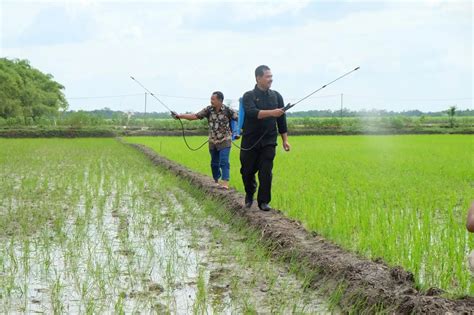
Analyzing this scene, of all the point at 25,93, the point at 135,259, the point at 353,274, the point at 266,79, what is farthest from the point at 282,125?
the point at 25,93

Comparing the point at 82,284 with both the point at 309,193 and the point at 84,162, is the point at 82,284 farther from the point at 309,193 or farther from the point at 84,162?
the point at 84,162

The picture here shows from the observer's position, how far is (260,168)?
650 centimetres

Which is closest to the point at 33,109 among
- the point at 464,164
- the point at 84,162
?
the point at 84,162

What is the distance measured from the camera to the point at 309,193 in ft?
26.3

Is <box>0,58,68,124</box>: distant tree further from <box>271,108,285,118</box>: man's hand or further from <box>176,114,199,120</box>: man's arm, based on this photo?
<box>271,108,285,118</box>: man's hand

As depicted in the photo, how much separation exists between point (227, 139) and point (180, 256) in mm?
3685

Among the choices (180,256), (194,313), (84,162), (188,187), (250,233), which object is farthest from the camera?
(84,162)

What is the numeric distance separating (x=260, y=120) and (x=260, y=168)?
483 millimetres

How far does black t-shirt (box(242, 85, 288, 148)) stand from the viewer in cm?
630

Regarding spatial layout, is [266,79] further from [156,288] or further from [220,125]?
[156,288]

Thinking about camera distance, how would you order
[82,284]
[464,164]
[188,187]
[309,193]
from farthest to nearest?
[464,164]
[188,187]
[309,193]
[82,284]

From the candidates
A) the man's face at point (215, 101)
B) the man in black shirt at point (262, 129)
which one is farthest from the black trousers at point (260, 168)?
the man's face at point (215, 101)

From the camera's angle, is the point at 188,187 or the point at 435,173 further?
the point at 435,173

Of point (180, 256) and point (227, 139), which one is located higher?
Answer: point (227, 139)
